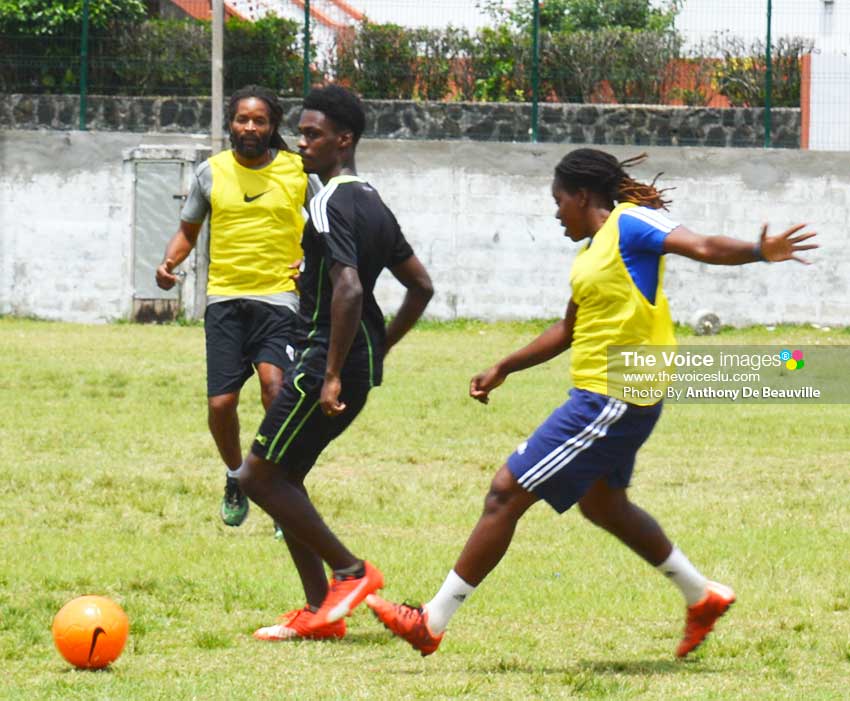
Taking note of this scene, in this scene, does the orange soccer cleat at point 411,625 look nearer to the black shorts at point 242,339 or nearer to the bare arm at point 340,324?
the bare arm at point 340,324

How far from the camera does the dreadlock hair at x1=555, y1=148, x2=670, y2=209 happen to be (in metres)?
5.60

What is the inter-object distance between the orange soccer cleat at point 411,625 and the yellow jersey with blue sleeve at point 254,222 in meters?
2.54

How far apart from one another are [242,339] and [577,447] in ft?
8.78

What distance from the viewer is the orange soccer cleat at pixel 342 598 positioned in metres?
5.90

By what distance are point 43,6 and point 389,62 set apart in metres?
4.64

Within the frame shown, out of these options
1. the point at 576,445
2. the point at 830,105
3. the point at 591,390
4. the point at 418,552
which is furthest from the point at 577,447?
the point at 830,105

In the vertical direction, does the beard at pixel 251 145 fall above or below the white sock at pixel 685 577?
above

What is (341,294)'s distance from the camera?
18.7 ft

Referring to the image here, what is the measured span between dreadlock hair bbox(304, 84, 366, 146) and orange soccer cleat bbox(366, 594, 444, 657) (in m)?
1.81

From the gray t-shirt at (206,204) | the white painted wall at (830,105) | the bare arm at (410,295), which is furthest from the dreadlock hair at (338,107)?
the white painted wall at (830,105)

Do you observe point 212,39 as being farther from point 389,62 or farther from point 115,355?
point 115,355

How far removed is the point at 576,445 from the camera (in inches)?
211

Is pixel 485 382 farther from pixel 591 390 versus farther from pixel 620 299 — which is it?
pixel 620 299

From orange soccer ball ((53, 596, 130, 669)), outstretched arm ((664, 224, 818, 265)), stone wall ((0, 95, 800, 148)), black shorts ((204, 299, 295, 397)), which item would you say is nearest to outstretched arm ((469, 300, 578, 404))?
outstretched arm ((664, 224, 818, 265))
